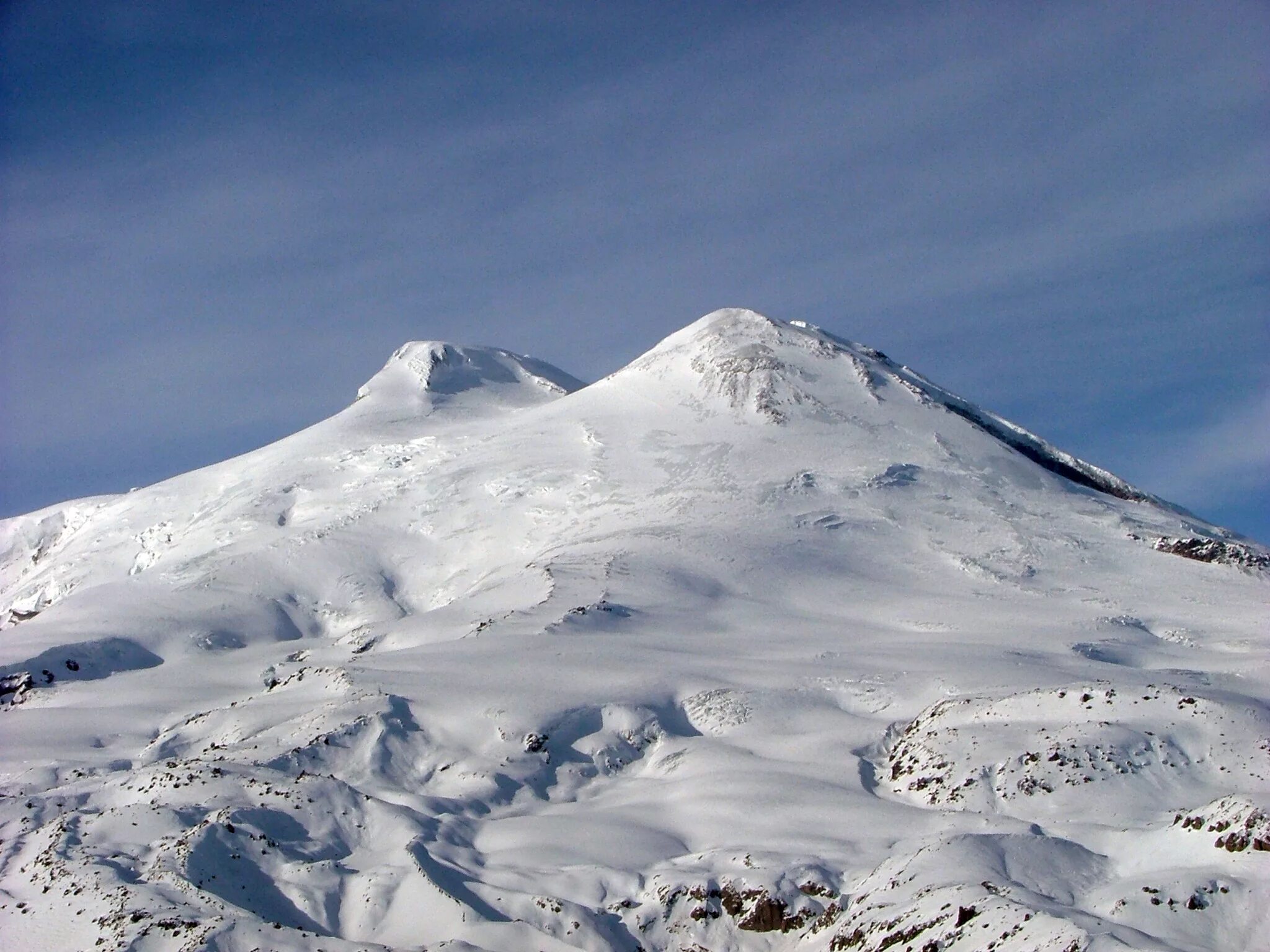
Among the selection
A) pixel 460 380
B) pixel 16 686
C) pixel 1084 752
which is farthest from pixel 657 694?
pixel 460 380

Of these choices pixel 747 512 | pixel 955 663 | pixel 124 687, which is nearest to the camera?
pixel 955 663

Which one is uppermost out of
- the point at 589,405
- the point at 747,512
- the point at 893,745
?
the point at 589,405

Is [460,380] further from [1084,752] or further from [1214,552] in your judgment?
[1084,752]

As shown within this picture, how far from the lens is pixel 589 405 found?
104438 millimetres

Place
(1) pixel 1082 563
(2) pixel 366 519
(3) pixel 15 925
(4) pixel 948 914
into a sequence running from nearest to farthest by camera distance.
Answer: (4) pixel 948 914, (3) pixel 15 925, (1) pixel 1082 563, (2) pixel 366 519

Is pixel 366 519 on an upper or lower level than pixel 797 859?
upper

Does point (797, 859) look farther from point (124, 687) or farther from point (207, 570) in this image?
point (207, 570)

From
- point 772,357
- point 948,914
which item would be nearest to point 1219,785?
point 948,914

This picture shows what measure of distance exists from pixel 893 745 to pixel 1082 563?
107 ft

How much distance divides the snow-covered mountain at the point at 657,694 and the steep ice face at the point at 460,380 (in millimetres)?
16137

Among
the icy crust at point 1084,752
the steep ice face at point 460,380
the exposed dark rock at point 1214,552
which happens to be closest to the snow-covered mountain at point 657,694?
the icy crust at point 1084,752

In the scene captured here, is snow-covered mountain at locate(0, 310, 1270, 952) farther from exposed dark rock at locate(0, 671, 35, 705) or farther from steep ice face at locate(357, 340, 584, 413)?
steep ice face at locate(357, 340, 584, 413)

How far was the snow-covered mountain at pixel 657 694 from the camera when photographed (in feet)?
101

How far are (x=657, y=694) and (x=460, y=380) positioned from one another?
279 ft
